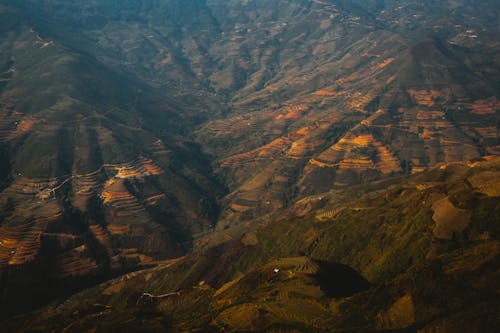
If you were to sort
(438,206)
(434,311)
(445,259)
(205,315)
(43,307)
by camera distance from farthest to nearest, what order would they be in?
(43,307)
(438,206)
(205,315)
(445,259)
(434,311)

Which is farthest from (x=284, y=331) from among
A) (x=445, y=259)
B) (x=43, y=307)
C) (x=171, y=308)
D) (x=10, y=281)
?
(x=10, y=281)

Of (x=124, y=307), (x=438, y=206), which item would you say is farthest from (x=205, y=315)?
(x=438, y=206)

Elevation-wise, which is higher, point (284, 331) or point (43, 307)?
point (284, 331)

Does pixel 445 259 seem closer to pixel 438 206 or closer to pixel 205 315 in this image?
pixel 438 206

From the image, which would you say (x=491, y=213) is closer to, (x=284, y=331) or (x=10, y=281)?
(x=284, y=331)

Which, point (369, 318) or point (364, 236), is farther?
point (364, 236)

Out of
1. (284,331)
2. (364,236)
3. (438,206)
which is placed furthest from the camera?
(364,236)

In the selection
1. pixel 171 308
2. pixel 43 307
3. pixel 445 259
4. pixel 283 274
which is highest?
pixel 445 259
